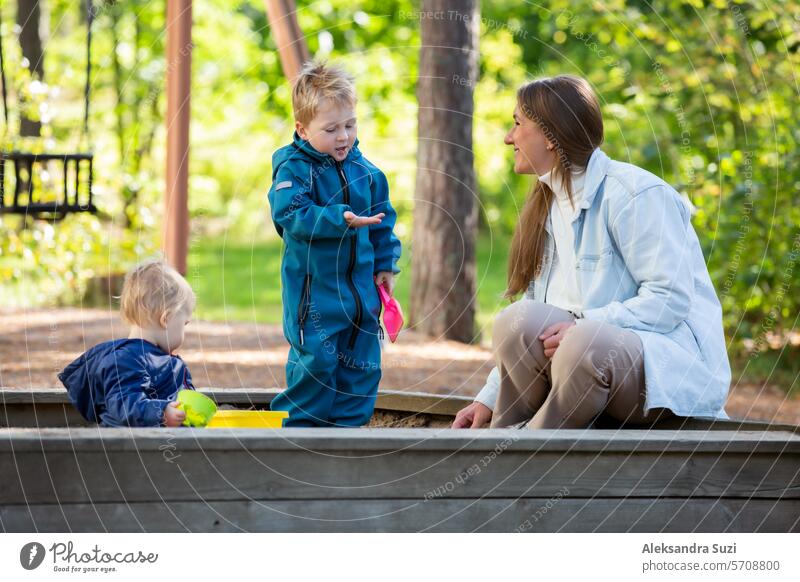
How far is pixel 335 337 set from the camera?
337 centimetres

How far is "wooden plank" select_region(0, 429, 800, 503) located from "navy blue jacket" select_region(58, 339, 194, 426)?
52 centimetres

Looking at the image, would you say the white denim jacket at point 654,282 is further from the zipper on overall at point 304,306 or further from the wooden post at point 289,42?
the wooden post at point 289,42

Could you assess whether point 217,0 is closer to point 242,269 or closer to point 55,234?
point 242,269

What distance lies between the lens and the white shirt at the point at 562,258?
10.7ft

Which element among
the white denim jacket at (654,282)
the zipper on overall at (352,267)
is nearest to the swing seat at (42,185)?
the zipper on overall at (352,267)

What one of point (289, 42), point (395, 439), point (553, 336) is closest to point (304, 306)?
point (553, 336)

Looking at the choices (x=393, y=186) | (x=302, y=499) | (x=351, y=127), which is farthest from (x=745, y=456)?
(x=393, y=186)

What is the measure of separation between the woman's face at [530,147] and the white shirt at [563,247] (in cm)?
7

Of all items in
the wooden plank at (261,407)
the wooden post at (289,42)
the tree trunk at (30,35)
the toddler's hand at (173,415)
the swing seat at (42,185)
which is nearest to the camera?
the toddler's hand at (173,415)

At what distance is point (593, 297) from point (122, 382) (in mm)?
1377

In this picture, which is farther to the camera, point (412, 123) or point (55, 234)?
point (412, 123)

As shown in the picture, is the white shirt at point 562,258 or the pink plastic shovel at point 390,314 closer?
the white shirt at point 562,258

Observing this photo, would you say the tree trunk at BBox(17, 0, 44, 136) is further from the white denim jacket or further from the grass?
the white denim jacket

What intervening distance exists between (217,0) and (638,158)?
8568mm
